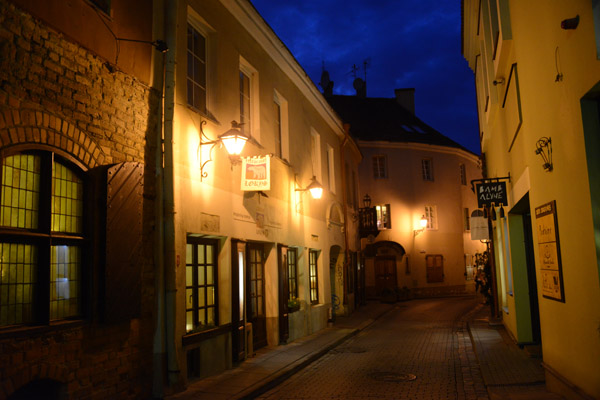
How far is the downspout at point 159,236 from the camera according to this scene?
24.8ft

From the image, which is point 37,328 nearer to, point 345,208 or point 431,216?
point 345,208

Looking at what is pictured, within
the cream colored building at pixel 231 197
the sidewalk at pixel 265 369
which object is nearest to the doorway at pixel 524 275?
the sidewalk at pixel 265 369

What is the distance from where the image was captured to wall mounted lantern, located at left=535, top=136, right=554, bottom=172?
6.22m

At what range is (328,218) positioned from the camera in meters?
17.7

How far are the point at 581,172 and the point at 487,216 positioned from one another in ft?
34.2

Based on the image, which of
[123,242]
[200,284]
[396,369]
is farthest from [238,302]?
[123,242]

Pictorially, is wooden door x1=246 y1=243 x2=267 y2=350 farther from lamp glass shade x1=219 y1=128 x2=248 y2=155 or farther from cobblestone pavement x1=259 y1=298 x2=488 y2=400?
lamp glass shade x1=219 y1=128 x2=248 y2=155

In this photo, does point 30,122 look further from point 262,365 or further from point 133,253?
point 262,365

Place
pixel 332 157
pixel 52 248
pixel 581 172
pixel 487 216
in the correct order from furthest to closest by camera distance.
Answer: pixel 332 157 → pixel 487 216 → pixel 52 248 → pixel 581 172

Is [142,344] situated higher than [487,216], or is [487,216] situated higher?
[487,216]

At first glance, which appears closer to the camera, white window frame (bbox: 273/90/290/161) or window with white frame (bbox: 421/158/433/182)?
white window frame (bbox: 273/90/290/161)

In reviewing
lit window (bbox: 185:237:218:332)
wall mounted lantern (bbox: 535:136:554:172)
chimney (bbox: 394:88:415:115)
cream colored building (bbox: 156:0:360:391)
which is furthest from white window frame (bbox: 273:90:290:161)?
chimney (bbox: 394:88:415:115)

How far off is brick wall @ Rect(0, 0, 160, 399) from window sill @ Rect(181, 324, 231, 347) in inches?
33.0

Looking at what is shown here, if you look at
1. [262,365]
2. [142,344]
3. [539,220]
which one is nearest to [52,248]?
[142,344]
